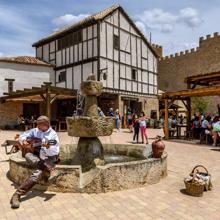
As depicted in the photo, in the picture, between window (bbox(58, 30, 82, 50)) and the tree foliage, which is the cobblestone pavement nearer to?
window (bbox(58, 30, 82, 50))

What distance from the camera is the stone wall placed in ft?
114

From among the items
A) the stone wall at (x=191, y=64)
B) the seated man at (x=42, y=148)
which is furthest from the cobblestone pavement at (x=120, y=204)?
the stone wall at (x=191, y=64)

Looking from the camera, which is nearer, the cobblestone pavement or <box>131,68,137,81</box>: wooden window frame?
the cobblestone pavement

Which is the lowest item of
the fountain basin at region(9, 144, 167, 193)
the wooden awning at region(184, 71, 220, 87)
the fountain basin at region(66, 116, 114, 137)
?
the fountain basin at region(9, 144, 167, 193)

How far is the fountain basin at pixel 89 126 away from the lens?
19.6 ft

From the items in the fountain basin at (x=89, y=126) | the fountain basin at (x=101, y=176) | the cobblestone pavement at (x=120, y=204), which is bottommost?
the cobblestone pavement at (x=120, y=204)

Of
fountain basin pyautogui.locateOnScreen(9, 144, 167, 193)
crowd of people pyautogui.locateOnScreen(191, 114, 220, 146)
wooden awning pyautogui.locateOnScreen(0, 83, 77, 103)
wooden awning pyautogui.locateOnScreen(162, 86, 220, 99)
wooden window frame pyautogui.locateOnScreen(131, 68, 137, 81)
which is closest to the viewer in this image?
fountain basin pyautogui.locateOnScreen(9, 144, 167, 193)

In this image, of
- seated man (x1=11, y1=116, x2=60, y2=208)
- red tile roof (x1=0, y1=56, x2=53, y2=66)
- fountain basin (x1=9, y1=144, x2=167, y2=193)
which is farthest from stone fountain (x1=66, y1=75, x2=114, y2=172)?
red tile roof (x1=0, y1=56, x2=53, y2=66)

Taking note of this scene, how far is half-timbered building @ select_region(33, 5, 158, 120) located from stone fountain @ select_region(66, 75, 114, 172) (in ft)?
49.9

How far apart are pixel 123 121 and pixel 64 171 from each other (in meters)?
18.0

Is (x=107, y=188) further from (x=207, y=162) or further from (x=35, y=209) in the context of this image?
(x=207, y=162)

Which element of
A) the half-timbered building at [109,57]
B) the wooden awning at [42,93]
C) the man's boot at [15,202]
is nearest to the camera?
the man's boot at [15,202]

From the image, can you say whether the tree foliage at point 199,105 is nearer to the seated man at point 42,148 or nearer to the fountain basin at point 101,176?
the fountain basin at point 101,176

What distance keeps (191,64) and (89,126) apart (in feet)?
112
